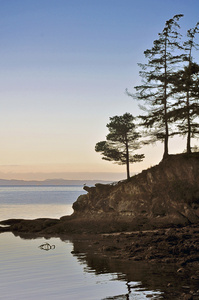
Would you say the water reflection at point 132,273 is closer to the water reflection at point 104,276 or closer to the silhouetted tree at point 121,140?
the water reflection at point 104,276

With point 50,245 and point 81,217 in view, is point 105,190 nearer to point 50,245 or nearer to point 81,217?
point 81,217

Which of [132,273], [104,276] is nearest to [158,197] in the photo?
[132,273]

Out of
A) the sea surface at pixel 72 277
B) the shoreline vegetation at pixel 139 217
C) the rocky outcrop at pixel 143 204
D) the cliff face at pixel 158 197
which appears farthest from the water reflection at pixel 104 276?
the cliff face at pixel 158 197

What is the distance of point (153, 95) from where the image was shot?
49031mm

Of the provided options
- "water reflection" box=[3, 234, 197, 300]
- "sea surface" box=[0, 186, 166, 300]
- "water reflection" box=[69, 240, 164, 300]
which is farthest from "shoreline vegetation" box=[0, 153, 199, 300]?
"sea surface" box=[0, 186, 166, 300]

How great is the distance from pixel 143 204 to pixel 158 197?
6.60 feet

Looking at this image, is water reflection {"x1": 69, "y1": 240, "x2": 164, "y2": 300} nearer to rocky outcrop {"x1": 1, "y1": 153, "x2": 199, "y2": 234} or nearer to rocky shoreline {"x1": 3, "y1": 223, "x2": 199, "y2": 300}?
rocky shoreline {"x1": 3, "y1": 223, "x2": 199, "y2": 300}

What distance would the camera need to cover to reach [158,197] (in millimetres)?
42625

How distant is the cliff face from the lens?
40188 mm

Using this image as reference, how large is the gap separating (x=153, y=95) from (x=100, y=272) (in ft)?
97.5

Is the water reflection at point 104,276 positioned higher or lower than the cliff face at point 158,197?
lower

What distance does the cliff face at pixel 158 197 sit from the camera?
132ft

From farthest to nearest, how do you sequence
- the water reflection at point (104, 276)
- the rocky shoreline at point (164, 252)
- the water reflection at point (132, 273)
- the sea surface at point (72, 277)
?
the rocky shoreline at point (164, 252) → the sea surface at point (72, 277) → the water reflection at point (104, 276) → the water reflection at point (132, 273)

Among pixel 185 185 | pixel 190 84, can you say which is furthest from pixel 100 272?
pixel 190 84
